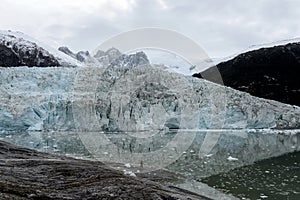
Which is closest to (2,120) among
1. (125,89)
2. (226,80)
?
(125,89)

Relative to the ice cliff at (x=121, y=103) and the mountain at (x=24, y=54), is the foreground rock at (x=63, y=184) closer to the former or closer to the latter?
the ice cliff at (x=121, y=103)

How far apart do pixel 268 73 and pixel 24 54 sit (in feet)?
121

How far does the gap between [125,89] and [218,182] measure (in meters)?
21.2

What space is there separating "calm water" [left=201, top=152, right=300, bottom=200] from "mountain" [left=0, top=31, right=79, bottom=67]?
52624mm

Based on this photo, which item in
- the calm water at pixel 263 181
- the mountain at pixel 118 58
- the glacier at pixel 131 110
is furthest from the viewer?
the mountain at pixel 118 58

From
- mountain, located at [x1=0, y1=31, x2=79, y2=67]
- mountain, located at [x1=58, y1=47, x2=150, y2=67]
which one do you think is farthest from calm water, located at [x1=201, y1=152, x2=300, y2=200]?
mountain, located at [x1=58, y1=47, x2=150, y2=67]

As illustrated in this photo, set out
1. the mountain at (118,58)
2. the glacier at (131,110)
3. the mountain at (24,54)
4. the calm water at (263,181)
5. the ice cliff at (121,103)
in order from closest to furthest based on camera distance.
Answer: the calm water at (263,181)
the glacier at (131,110)
the ice cliff at (121,103)
the mountain at (24,54)
the mountain at (118,58)

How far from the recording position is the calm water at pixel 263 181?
9.81 metres

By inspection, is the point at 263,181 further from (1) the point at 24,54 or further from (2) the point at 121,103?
(1) the point at 24,54

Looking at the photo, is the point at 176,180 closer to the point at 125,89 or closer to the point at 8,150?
the point at 8,150

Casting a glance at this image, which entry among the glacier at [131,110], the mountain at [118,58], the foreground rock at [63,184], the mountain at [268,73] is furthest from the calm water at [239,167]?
the mountain at [118,58]

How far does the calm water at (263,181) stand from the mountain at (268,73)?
3998cm

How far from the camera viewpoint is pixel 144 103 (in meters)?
30.9

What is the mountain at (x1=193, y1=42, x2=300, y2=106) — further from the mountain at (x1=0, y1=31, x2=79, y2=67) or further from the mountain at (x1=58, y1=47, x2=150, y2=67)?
the mountain at (x1=58, y1=47, x2=150, y2=67)
